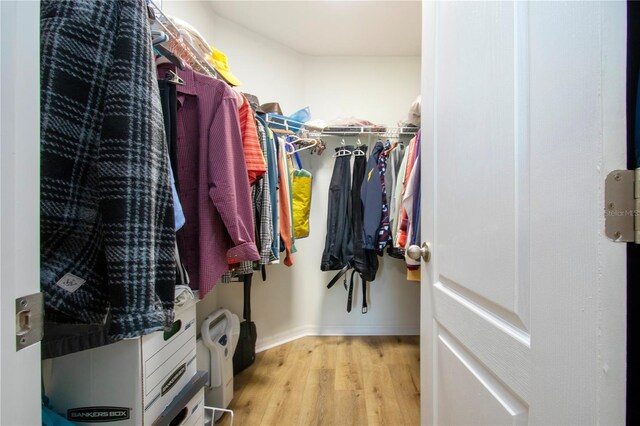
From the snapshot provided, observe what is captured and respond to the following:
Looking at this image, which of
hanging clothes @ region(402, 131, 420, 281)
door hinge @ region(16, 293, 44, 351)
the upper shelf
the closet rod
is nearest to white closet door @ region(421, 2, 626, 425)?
hanging clothes @ region(402, 131, 420, 281)

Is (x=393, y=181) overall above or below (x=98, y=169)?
above

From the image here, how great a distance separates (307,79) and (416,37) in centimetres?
90

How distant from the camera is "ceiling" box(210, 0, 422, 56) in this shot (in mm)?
1632

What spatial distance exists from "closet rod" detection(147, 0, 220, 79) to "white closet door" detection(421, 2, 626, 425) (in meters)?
0.82

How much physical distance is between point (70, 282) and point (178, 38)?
0.83 metres

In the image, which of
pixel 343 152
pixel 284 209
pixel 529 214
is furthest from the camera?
pixel 343 152

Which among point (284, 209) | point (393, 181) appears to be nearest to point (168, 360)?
point (284, 209)

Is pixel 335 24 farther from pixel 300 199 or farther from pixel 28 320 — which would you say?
pixel 28 320

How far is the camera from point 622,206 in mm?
275

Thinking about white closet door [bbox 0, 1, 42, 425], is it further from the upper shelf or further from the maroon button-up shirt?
the upper shelf

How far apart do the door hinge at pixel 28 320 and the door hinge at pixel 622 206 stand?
720 mm

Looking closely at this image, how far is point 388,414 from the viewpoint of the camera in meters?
1.26

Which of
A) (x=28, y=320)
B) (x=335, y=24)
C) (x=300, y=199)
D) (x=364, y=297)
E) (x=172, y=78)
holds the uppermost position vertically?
(x=335, y=24)

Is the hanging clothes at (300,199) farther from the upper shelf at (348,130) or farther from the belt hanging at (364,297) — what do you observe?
the belt hanging at (364,297)
